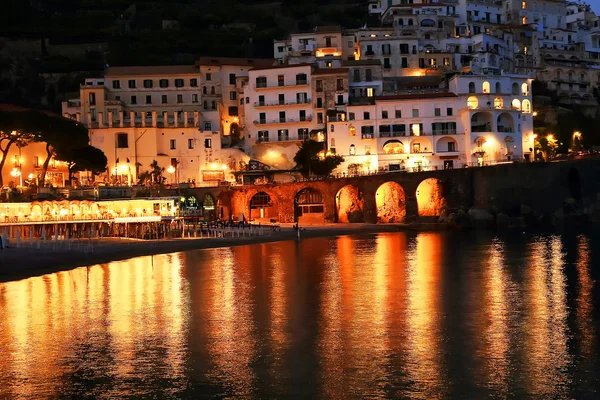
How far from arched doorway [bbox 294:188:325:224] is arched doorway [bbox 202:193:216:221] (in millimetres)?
8483

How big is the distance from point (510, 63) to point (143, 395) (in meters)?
91.5

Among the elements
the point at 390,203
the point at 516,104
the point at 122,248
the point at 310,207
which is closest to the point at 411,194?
the point at 390,203

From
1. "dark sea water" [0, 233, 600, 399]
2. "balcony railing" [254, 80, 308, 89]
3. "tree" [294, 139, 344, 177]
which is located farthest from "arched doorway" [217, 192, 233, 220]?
"dark sea water" [0, 233, 600, 399]

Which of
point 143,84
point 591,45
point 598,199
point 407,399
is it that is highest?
point 591,45

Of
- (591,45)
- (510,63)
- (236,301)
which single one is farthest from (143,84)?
(591,45)

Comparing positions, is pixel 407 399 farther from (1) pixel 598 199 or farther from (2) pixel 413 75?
(2) pixel 413 75

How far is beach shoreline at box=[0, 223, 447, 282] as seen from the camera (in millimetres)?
45281

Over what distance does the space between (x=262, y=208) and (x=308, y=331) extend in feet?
185

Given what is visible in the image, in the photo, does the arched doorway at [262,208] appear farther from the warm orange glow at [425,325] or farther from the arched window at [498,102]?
the warm orange glow at [425,325]

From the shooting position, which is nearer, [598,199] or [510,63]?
[598,199]

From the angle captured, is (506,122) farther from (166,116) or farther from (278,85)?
(166,116)

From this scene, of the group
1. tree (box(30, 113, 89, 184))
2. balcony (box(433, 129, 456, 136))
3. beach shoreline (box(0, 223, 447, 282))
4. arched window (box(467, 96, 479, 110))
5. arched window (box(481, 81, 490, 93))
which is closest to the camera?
beach shoreline (box(0, 223, 447, 282))

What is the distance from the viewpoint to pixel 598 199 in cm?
7706

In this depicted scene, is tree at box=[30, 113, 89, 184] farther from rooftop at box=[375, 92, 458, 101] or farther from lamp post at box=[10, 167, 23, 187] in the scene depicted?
rooftop at box=[375, 92, 458, 101]
